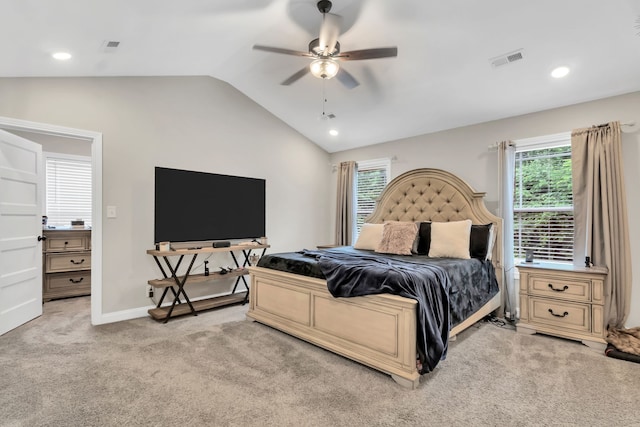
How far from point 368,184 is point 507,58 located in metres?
2.87

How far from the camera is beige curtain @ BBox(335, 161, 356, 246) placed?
18.1ft

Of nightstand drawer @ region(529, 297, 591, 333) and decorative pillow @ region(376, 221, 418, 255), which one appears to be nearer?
nightstand drawer @ region(529, 297, 591, 333)

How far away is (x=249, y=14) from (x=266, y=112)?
2.20 meters

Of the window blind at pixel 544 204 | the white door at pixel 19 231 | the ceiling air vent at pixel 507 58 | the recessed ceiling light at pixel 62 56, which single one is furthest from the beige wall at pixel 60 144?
the window blind at pixel 544 204

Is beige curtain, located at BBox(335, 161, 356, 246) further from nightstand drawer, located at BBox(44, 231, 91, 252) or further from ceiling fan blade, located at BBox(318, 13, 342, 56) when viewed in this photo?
nightstand drawer, located at BBox(44, 231, 91, 252)

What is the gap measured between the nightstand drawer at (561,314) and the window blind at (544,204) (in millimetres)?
735

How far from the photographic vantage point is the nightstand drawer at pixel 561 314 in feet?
9.90

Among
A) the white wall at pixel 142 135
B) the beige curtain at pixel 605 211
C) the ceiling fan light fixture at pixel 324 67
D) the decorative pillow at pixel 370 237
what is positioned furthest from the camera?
the decorative pillow at pixel 370 237

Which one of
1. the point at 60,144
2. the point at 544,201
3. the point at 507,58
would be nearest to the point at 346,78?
the point at 507,58

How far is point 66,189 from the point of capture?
16.9 ft

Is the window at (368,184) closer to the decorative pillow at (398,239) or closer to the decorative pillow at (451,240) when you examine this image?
the decorative pillow at (398,239)

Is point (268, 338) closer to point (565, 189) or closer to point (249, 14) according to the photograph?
point (249, 14)

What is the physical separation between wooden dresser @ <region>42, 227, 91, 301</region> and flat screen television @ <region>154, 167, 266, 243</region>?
70.3 inches

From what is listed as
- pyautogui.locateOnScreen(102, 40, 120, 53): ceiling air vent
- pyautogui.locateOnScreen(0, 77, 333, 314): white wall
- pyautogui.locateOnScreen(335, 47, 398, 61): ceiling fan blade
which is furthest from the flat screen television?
pyautogui.locateOnScreen(335, 47, 398, 61): ceiling fan blade
